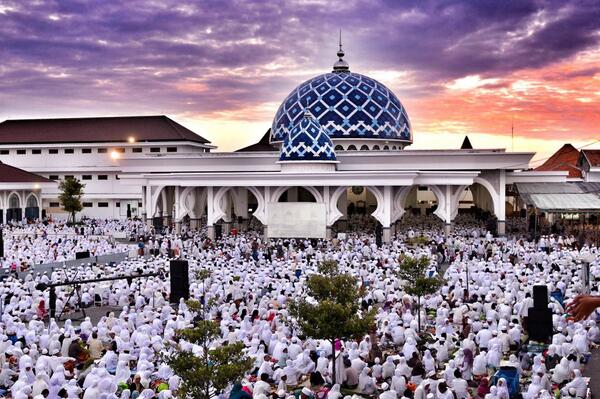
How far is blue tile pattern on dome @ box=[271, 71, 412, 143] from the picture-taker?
45.1 m

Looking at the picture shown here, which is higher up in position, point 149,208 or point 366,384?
point 149,208

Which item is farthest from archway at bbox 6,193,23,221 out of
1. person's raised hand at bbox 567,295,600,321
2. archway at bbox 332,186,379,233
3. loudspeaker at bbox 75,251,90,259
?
person's raised hand at bbox 567,295,600,321

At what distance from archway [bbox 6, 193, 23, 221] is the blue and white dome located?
57.0 feet

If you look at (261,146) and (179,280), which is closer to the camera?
(179,280)

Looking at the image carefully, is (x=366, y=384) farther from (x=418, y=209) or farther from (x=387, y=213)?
(x=418, y=209)

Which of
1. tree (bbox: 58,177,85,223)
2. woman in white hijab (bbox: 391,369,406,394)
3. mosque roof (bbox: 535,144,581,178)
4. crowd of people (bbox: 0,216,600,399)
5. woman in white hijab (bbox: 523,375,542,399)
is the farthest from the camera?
mosque roof (bbox: 535,144,581,178)

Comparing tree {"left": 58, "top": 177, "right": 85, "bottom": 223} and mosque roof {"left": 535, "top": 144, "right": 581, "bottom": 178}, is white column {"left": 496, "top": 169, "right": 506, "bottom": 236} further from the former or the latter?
mosque roof {"left": 535, "top": 144, "right": 581, "bottom": 178}

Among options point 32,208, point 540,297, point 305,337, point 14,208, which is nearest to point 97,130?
point 32,208

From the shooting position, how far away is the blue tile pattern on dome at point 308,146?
36438 millimetres

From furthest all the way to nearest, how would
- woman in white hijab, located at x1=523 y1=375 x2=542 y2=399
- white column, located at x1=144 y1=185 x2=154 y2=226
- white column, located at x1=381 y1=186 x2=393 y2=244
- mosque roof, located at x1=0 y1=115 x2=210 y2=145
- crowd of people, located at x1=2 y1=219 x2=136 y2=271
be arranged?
mosque roof, located at x1=0 y1=115 x2=210 y2=145 < white column, located at x1=144 y1=185 x2=154 y2=226 < white column, located at x1=381 y1=186 x2=393 y2=244 < crowd of people, located at x1=2 y1=219 x2=136 y2=271 < woman in white hijab, located at x1=523 y1=375 x2=542 y2=399

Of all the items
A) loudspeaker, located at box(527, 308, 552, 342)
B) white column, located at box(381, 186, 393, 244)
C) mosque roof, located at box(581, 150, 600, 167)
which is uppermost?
mosque roof, located at box(581, 150, 600, 167)

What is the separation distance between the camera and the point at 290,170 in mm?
36375

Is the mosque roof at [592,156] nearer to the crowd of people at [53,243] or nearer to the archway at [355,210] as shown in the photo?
the archway at [355,210]

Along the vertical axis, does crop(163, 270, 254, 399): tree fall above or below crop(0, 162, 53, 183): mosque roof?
below
